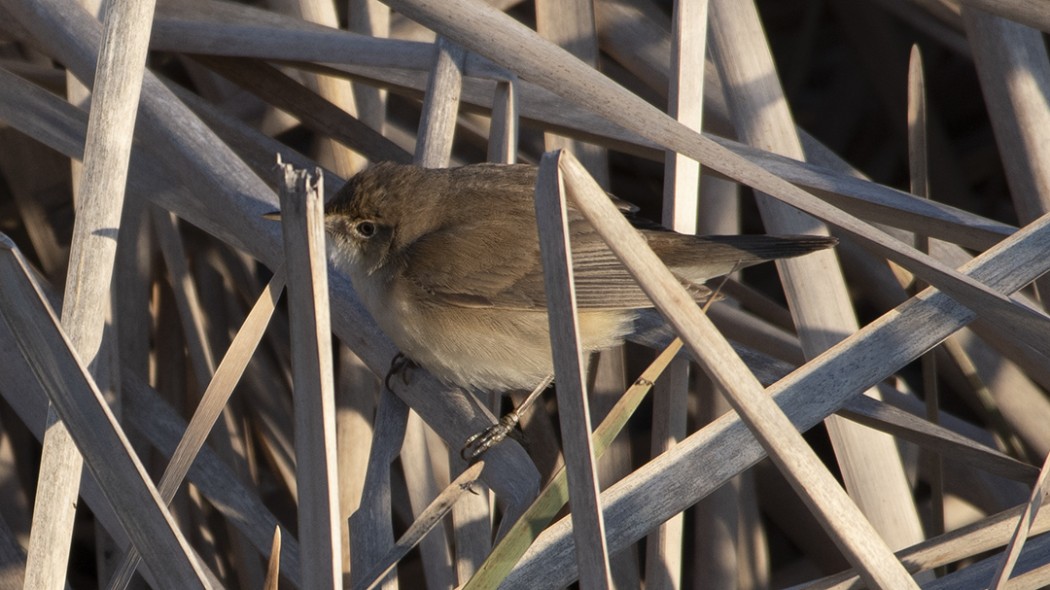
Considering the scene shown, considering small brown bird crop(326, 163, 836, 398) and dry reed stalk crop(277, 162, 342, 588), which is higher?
small brown bird crop(326, 163, 836, 398)

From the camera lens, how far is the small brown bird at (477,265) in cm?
221

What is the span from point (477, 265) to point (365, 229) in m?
0.29

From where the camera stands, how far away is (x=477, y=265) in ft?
7.65

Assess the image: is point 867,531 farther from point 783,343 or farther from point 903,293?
point 903,293

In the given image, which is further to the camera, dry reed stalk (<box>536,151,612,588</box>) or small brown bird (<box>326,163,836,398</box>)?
small brown bird (<box>326,163,836,398</box>)

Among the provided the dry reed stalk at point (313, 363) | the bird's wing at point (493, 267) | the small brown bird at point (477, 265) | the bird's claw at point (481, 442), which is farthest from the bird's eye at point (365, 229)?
the dry reed stalk at point (313, 363)

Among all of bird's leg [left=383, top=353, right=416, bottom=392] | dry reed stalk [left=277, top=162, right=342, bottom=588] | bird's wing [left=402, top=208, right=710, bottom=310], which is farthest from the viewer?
bird's wing [left=402, top=208, right=710, bottom=310]

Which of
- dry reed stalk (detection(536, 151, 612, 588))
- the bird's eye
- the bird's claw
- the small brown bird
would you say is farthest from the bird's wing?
dry reed stalk (detection(536, 151, 612, 588))

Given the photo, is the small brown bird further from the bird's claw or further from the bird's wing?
the bird's claw

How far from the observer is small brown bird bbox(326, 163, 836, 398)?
2215 mm

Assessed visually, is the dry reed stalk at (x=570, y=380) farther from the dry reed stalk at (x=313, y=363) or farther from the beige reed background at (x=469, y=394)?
the dry reed stalk at (x=313, y=363)

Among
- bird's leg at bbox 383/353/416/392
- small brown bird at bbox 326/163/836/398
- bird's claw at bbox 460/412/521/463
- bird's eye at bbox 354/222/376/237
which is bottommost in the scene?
bird's claw at bbox 460/412/521/463

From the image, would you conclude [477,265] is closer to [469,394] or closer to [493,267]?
[493,267]

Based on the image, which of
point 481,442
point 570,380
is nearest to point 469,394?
point 481,442
